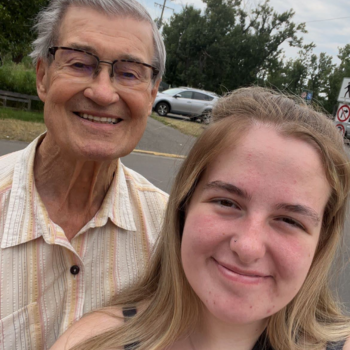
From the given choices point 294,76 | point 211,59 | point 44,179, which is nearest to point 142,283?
point 44,179

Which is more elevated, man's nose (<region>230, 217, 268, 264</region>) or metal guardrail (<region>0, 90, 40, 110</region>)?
man's nose (<region>230, 217, 268, 264</region>)

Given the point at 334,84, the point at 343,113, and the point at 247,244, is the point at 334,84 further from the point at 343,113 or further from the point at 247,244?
the point at 247,244

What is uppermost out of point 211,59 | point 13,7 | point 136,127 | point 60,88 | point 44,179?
point 211,59

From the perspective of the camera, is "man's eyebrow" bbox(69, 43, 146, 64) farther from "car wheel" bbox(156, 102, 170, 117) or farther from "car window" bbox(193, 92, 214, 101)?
"car window" bbox(193, 92, 214, 101)

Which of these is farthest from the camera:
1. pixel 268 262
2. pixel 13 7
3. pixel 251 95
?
pixel 13 7

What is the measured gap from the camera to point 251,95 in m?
1.56

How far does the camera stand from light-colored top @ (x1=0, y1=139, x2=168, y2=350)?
5.12 ft

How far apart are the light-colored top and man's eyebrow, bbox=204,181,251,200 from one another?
0.67 metres

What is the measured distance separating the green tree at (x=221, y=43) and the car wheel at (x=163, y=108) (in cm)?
1739

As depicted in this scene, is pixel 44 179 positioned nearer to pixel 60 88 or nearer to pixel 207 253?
pixel 60 88

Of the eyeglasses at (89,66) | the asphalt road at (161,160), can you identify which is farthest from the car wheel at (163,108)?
the eyeglasses at (89,66)

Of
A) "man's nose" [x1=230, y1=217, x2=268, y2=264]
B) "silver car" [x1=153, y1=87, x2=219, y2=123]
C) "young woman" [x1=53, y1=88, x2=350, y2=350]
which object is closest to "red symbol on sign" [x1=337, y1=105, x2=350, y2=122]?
"silver car" [x1=153, y1=87, x2=219, y2=123]

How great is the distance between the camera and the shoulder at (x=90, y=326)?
139 cm

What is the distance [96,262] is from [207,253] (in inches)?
28.5
